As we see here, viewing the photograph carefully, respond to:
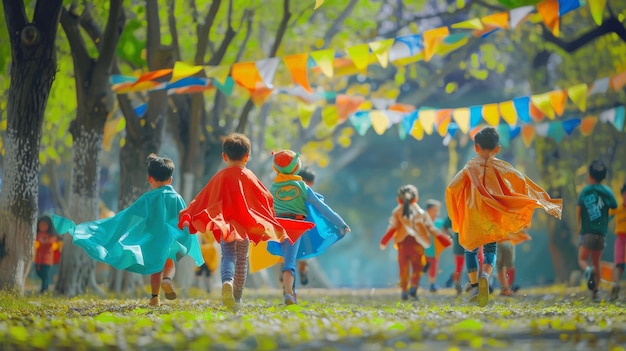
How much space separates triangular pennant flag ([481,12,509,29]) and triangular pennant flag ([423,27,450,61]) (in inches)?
29.4

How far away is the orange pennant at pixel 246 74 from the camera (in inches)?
597

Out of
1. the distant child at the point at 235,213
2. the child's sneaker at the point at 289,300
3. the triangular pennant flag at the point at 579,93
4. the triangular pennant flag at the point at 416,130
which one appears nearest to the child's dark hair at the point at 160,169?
the distant child at the point at 235,213

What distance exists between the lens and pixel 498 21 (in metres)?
14.5

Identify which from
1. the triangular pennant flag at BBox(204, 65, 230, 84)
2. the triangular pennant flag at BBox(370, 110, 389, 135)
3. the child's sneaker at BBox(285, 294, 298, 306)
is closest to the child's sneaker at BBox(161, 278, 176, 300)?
the child's sneaker at BBox(285, 294, 298, 306)

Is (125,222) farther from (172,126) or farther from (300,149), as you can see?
(300,149)

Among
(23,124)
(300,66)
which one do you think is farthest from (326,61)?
(23,124)

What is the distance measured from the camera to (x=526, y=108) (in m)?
18.2

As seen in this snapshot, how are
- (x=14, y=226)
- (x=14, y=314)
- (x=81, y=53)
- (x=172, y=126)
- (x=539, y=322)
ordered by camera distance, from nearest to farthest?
1. (x=539, y=322)
2. (x=14, y=314)
3. (x=14, y=226)
4. (x=81, y=53)
5. (x=172, y=126)

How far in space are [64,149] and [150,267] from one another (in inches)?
706

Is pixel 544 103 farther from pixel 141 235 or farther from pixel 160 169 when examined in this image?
pixel 141 235

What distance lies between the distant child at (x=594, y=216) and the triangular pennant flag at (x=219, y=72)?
19.0 feet

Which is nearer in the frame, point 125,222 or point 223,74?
point 125,222

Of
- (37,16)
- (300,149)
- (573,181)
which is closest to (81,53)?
(37,16)

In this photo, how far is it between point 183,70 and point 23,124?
321cm
